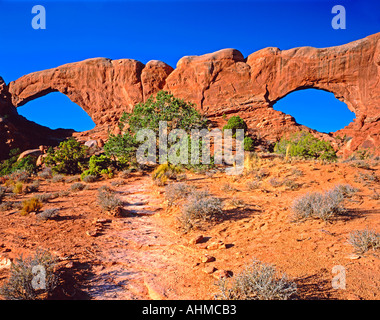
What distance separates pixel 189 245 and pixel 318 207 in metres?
2.65

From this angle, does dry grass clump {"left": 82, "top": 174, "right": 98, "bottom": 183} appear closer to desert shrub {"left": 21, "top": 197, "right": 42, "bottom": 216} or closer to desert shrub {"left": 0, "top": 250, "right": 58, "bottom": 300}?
desert shrub {"left": 21, "top": 197, "right": 42, "bottom": 216}

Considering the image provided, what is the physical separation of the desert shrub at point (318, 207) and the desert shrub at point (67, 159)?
1191 centimetres

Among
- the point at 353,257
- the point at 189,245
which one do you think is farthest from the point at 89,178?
the point at 353,257

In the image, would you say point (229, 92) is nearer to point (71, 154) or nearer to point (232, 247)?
point (71, 154)

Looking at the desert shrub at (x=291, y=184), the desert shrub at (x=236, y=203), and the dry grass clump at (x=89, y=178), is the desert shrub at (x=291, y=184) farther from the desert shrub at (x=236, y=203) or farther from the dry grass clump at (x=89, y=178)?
the dry grass clump at (x=89, y=178)

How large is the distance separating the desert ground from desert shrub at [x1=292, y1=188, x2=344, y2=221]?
0.40ft

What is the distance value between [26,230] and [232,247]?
404 cm

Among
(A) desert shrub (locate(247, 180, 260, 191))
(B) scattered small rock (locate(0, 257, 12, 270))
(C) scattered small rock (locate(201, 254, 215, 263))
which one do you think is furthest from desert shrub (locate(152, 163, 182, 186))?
(B) scattered small rock (locate(0, 257, 12, 270))

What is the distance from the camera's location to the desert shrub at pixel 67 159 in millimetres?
13188

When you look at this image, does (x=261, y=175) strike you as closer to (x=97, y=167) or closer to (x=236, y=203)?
(x=236, y=203)

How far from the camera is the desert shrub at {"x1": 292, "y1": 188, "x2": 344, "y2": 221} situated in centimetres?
450

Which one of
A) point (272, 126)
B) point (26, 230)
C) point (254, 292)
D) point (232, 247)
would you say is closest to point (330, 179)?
point (232, 247)

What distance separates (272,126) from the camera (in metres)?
31.1

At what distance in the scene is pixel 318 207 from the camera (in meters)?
4.56
